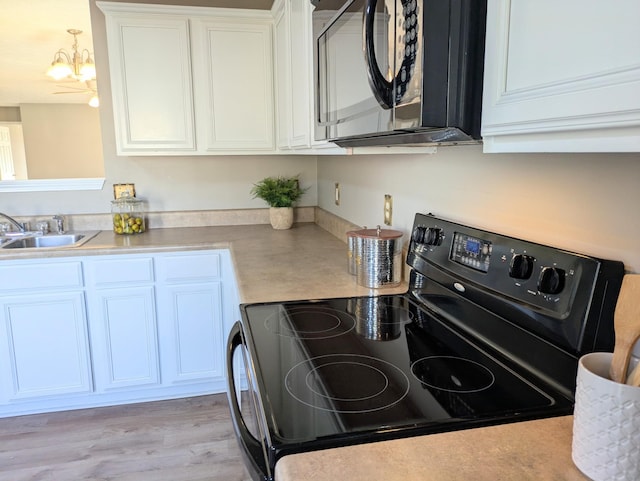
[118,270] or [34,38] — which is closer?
[118,270]

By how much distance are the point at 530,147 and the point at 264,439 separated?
25.3 inches

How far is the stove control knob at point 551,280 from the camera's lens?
890 millimetres

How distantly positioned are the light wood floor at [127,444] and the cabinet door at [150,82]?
1.47m

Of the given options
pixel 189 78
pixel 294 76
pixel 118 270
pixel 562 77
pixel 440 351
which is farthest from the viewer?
pixel 189 78

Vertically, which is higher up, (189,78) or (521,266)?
(189,78)

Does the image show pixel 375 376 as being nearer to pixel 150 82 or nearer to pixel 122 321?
pixel 122 321

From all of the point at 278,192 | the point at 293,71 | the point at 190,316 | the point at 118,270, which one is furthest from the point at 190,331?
the point at 293,71

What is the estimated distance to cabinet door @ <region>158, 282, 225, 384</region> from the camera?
2.56 meters

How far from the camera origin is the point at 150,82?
2654mm

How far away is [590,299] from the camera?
2.71ft

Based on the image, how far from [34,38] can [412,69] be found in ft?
14.1

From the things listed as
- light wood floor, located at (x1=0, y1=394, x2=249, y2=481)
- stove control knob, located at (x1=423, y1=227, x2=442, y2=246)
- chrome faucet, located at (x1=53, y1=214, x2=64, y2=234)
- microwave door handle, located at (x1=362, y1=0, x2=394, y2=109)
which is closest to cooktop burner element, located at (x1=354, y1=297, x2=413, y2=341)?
stove control knob, located at (x1=423, y1=227, x2=442, y2=246)

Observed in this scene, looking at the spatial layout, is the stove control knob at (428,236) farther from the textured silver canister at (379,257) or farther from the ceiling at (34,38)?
the ceiling at (34,38)

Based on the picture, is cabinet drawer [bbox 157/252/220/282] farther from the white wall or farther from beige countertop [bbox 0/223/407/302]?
the white wall
